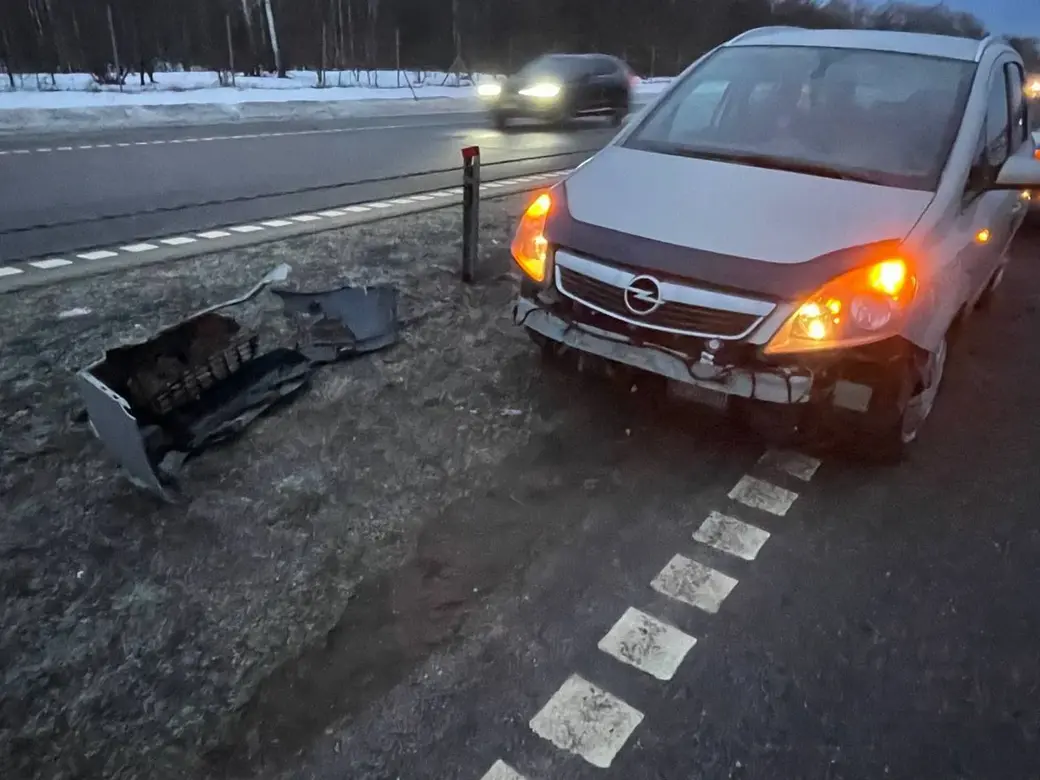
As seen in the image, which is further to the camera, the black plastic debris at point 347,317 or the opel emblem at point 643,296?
the black plastic debris at point 347,317

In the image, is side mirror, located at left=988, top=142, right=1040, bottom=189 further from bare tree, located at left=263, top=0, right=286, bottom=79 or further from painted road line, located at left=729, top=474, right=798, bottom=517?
bare tree, located at left=263, top=0, right=286, bottom=79

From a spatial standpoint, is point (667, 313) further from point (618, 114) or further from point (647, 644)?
point (618, 114)

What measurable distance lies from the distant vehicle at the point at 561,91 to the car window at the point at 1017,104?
1198cm

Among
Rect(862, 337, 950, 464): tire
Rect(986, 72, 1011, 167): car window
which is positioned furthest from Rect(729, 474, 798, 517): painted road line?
Rect(986, 72, 1011, 167): car window

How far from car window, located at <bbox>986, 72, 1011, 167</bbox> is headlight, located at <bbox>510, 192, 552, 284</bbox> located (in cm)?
231

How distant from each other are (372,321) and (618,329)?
6.57 feet

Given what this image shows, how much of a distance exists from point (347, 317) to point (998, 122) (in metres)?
3.92

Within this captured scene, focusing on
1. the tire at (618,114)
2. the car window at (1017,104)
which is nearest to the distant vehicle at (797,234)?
the car window at (1017,104)

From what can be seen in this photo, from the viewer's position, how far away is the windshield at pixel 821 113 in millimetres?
3943

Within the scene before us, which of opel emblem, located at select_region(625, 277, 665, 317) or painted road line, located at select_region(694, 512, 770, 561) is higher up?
opel emblem, located at select_region(625, 277, 665, 317)

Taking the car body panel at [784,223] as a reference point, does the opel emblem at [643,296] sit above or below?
below

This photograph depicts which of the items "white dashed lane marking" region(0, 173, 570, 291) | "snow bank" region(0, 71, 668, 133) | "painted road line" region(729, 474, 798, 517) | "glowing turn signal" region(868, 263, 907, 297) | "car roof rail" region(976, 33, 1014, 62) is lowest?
"snow bank" region(0, 71, 668, 133)

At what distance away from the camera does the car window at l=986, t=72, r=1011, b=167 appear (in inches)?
169

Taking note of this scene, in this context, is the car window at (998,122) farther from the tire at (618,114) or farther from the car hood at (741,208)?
the tire at (618,114)
